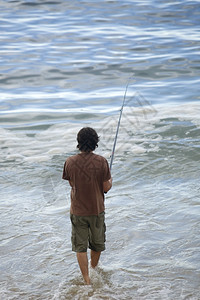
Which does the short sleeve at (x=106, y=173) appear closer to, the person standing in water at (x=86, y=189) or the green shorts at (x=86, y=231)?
the person standing in water at (x=86, y=189)

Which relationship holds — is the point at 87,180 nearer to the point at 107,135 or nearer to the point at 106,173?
the point at 106,173

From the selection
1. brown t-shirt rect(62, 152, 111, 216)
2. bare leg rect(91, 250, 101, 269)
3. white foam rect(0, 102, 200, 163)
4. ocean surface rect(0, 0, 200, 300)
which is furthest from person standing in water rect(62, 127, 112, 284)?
white foam rect(0, 102, 200, 163)

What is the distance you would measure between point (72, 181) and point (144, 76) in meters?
10.5

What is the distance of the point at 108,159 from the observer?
7.13 metres

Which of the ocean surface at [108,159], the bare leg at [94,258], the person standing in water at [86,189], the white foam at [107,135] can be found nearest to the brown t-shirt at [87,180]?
the person standing in water at [86,189]

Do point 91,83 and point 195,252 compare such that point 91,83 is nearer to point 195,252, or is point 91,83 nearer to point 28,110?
point 28,110

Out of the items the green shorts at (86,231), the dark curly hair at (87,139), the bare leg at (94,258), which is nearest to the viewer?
the dark curly hair at (87,139)

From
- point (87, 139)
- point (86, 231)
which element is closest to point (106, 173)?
point (87, 139)

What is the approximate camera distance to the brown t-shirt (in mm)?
3508

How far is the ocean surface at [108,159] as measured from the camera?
3.86 meters

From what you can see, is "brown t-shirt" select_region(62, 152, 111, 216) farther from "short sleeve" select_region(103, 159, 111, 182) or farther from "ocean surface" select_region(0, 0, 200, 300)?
"ocean surface" select_region(0, 0, 200, 300)

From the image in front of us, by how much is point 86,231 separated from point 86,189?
0.36 m

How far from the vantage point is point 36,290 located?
366cm

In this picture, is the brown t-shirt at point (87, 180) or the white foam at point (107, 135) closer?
the brown t-shirt at point (87, 180)
